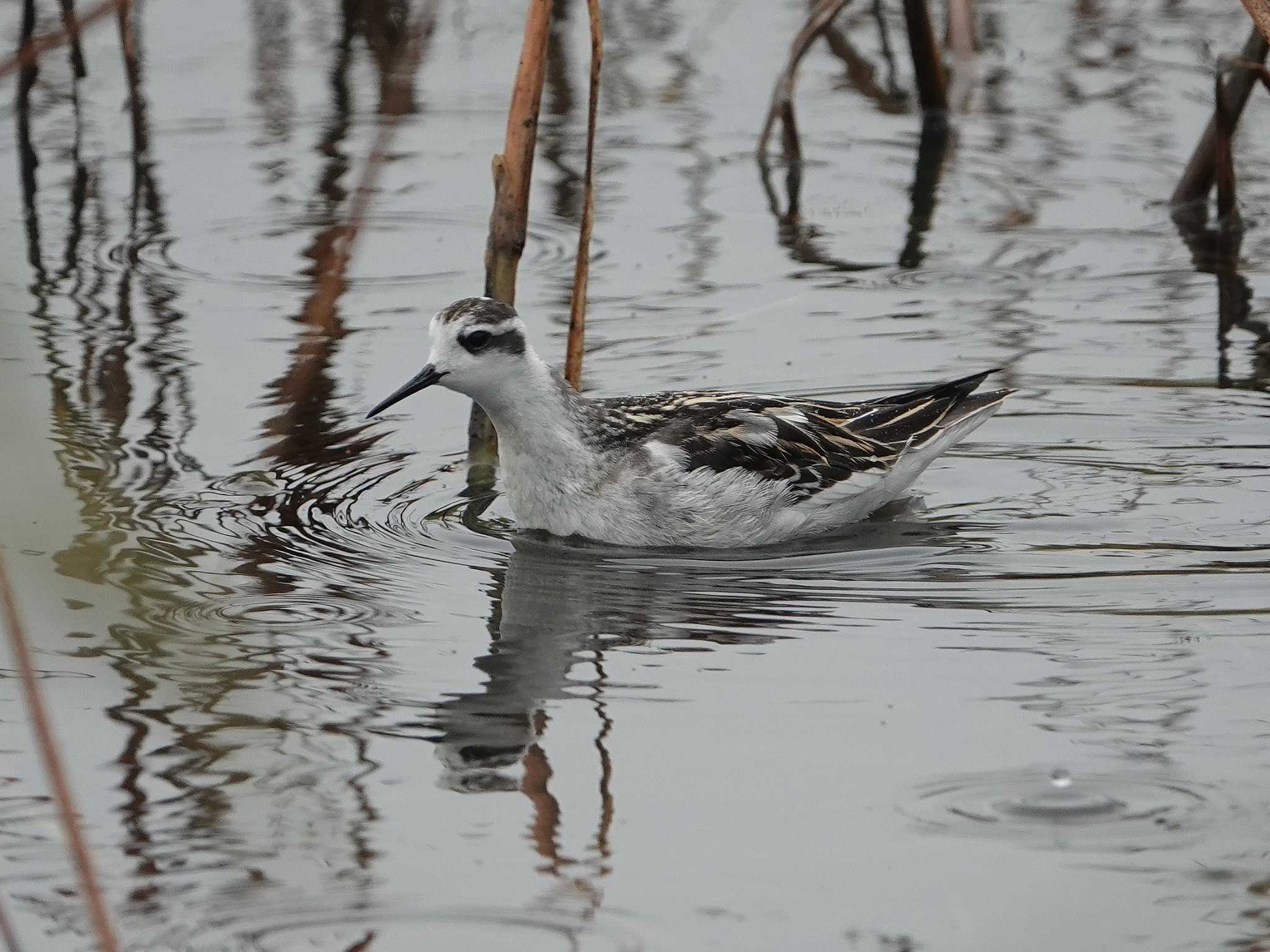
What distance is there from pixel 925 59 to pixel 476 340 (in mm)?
6086

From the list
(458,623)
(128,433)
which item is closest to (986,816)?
(458,623)

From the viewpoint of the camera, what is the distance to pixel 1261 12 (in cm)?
582

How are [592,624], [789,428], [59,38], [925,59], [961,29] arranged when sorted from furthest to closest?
1. [961,29]
2. [925,59]
3. [789,428]
4. [592,624]
5. [59,38]

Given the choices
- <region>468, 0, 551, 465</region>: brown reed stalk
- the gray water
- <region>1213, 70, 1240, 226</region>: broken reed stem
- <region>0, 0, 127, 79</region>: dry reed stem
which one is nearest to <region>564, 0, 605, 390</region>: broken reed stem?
<region>468, 0, 551, 465</region>: brown reed stalk

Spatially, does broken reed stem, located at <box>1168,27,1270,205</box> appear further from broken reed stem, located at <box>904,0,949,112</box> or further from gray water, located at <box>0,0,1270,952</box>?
broken reed stem, located at <box>904,0,949,112</box>

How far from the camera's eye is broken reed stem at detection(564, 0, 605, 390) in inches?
264

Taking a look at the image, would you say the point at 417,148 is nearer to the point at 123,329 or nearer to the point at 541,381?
the point at 123,329

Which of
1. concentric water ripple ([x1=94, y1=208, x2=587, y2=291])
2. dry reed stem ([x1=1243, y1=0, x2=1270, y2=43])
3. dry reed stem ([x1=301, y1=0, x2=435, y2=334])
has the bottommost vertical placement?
concentric water ripple ([x1=94, y1=208, x2=587, y2=291])

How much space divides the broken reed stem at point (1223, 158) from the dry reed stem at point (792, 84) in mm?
2407

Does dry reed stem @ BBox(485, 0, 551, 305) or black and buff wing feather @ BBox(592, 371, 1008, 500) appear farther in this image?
black and buff wing feather @ BBox(592, 371, 1008, 500)

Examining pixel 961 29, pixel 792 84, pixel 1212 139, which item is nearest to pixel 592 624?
pixel 1212 139

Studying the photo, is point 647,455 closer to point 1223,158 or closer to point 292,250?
point 292,250

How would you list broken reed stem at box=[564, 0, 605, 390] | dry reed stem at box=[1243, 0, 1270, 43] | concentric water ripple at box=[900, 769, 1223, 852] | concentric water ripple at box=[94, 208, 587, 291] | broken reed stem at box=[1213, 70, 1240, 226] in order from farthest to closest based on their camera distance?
concentric water ripple at box=[94, 208, 587, 291], broken reed stem at box=[1213, 70, 1240, 226], broken reed stem at box=[564, 0, 605, 390], dry reed stem at box=[1243, 0, 1270, 43], concentric water ripple at box=[900, 769, 1223, 852]

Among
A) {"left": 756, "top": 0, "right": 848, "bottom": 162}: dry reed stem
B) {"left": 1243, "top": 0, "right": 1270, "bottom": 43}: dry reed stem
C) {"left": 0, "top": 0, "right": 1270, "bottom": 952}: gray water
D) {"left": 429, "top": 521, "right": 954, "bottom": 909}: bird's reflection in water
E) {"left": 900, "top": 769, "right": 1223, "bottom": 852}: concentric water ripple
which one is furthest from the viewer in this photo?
{"left": 756, "top": 0, "right": 848, "bottom": 162}: dry reed stem
